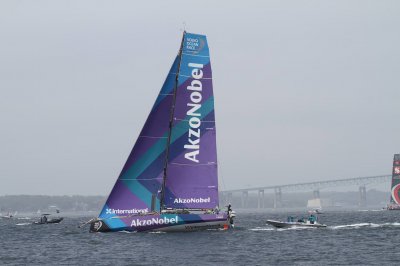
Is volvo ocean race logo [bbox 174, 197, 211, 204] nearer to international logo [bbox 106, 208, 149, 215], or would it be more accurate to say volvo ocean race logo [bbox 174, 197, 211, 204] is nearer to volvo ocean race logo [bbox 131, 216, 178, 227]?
volvo ocean race logo [bbox 131, 216, 178, 227]

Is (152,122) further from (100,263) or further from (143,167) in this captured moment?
(100,263)

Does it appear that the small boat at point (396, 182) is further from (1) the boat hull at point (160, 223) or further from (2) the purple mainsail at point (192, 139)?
(1) the boat hull at point (160, 223)

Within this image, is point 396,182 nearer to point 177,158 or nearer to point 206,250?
point 177,158

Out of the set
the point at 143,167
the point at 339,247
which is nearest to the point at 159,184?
the point at 143,167

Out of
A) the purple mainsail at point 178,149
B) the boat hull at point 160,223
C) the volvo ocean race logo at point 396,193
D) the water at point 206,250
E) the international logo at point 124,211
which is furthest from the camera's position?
the volvo ocean race logo at point 396,193

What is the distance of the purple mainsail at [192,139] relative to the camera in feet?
188

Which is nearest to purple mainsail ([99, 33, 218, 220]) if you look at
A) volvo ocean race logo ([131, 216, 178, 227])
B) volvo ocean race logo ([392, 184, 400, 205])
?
volvo ocean race logo ([131, 216, 178, 227])

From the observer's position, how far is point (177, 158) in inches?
2266

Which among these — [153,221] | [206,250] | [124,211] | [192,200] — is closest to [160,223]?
[153,221]

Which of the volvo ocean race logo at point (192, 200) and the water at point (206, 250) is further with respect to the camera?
the volvo ocean race logo at point (192, 200)

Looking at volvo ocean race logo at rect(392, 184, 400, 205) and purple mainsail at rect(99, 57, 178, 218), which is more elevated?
volvo ocean race logo at rect(392, 184, 400, 205)

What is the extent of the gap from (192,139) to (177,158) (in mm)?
1959

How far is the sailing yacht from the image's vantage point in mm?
57125

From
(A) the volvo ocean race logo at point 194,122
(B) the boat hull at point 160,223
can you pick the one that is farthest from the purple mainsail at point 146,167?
(A) the volvo ocean race logo at point 194,122
